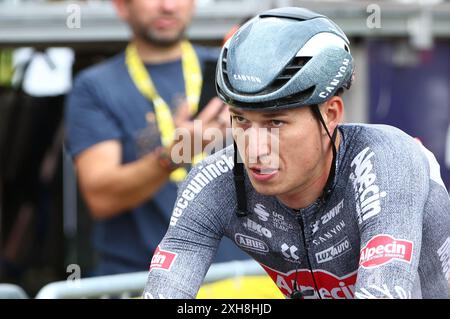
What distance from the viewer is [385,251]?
2902mm

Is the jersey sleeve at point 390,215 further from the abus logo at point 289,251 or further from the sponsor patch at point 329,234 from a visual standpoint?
the abus logo at point 289,251

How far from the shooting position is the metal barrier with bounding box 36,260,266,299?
14.6ft

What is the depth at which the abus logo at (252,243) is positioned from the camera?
3463mm

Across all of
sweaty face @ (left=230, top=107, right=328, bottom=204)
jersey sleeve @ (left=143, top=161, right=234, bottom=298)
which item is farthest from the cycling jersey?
sweaty face @ (left=230, top=107, right=328, bottom=204)

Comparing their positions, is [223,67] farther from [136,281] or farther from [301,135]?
[136,281]

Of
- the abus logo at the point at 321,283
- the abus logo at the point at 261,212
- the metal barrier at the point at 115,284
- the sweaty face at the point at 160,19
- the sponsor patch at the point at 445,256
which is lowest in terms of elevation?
the metal barrier at the point at 115,284

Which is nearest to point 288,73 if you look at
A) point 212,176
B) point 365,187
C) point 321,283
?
point 365,187

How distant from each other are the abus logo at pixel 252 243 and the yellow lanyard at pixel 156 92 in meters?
1.77

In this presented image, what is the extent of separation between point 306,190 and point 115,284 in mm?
1626

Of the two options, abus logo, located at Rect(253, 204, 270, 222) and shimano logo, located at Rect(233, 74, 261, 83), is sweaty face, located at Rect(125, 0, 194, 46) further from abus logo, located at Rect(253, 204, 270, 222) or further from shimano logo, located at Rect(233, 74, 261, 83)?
shimano logo, located at Rect(233, 74, 261, 83)

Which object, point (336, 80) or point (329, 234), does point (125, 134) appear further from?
point (336, 80)

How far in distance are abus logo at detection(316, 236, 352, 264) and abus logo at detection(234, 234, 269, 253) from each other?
→ 199mm

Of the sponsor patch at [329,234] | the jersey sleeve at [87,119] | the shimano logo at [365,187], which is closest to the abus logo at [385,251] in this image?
the shimano logo at [365,187]
